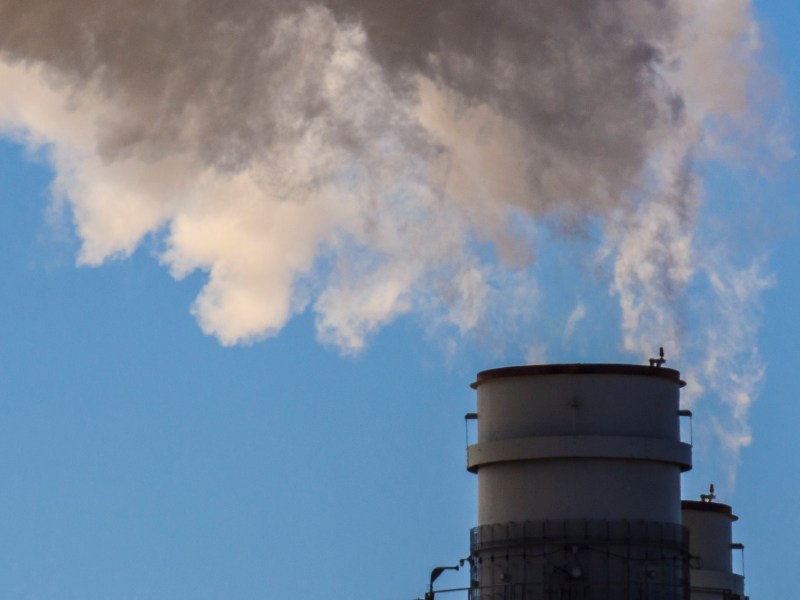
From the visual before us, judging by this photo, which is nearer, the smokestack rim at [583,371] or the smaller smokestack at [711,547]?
the smokestack rim at [583,371]

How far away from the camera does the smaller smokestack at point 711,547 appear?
86438 mm

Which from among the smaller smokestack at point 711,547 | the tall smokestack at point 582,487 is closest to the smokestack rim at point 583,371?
the tall smokestack at point 582,487

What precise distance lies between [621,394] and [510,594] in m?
7.32

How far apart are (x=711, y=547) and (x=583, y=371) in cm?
2172

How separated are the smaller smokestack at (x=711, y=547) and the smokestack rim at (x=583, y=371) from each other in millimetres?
17693

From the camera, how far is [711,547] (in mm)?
87688

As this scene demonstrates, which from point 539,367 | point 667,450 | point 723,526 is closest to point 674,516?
point 667,450

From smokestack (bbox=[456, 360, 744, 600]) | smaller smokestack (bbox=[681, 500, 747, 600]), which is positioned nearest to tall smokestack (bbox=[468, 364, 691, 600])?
smokestack (bbox=[456, 360, 744, 600])

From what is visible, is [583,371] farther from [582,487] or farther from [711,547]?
[711,547]

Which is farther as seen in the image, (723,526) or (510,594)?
(723,526)

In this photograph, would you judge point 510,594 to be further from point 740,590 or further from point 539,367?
point 740,590

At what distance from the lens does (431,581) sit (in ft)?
235

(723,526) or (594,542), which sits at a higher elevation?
(723,526)

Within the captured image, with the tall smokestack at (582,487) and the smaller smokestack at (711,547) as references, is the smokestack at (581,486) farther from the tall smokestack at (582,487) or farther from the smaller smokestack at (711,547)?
the smaller smokestack at (711,547)
